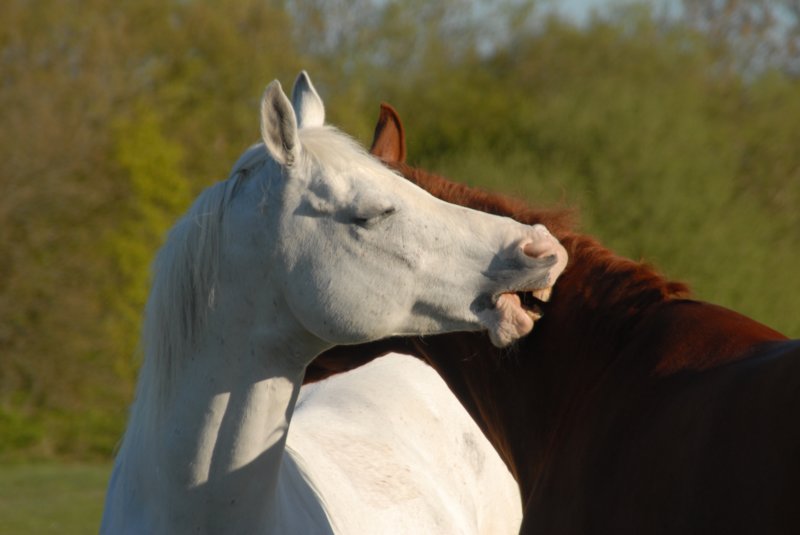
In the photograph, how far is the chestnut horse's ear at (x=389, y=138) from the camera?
3.34m

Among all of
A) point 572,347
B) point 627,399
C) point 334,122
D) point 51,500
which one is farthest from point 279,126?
point 334,122

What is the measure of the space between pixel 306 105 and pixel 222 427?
94 centimetres

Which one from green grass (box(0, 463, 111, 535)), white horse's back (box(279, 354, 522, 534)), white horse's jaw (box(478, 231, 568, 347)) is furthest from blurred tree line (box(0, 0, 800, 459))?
white horse's jaw (box(478, 231, 568, 347))

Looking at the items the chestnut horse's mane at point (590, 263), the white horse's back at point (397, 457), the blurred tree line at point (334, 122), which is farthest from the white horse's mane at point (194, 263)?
the blurred tree line at point (334, 122)

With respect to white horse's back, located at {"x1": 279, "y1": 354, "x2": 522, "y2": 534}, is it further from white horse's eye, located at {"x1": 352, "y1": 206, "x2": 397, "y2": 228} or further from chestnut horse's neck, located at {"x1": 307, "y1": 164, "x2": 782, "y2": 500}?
white horse's eye, located at {"x1": 352, "y1": 206, "x2": 397, "y2": 228}

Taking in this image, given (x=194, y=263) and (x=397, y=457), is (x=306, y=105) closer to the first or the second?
(x=194, y=263)

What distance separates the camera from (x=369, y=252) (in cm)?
264

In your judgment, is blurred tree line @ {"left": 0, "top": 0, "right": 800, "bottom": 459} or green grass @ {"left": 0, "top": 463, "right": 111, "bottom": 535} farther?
blurred tree line @ {"left": 0, "top": 0, "right": 800, "bottom": 459}

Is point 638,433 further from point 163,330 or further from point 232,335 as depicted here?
point 163,330

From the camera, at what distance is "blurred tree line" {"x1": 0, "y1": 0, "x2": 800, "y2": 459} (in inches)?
653

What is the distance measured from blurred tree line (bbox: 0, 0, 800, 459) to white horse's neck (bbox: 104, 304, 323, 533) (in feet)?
43.1

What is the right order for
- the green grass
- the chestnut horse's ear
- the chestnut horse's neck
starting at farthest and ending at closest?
1. the green grass
2. the chestnut horse's ear
3. the chestnut horse's neck

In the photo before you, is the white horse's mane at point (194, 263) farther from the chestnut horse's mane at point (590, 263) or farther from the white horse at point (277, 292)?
the chestnut horse's mane at point (590, 263)

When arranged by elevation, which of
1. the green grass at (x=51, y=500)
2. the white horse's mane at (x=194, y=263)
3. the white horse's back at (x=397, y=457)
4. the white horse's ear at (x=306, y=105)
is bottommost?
the green grass at (x=51, y=500)
